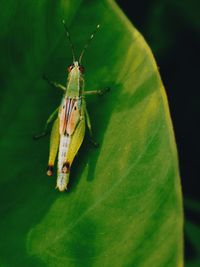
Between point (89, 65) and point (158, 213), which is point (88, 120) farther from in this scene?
point (158, 213)

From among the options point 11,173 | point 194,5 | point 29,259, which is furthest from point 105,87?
point 194,5

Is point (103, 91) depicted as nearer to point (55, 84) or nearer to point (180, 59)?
point (55, 84)

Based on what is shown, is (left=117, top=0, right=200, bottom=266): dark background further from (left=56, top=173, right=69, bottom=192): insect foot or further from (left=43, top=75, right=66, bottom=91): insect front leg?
(left=56, top=173, right=69, bottom=192): insect foot

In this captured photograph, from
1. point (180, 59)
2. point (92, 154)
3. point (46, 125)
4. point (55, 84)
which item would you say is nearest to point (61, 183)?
point (92, 154)

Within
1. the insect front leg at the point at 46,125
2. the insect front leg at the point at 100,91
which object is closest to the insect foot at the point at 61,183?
the insect front leg at the point at 46,125

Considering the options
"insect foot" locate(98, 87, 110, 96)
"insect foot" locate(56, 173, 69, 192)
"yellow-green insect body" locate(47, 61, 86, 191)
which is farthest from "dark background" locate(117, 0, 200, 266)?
"insect foot" locate(56, 173, 69, 192)

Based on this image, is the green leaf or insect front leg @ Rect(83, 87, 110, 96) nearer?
the green leaf

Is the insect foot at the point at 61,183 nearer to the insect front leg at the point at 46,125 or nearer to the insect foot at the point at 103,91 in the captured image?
the insect front leg at the point at 46,125
